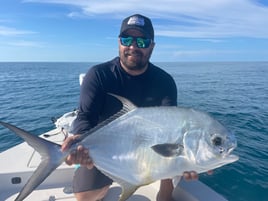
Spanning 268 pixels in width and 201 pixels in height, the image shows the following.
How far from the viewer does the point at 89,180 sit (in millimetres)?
3148

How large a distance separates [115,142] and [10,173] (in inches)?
81.1

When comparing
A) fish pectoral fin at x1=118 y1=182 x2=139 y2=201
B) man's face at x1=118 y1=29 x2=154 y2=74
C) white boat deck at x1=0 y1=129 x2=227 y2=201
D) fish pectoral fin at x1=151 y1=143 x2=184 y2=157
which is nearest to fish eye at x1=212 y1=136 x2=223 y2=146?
fish pectoral fin at x1=151 y1=143 x2=184 y2=157

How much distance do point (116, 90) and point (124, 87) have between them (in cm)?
10

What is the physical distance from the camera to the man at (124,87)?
3.17 metres

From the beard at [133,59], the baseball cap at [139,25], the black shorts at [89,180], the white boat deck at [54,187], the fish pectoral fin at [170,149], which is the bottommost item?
the white boat deck at [54,187]

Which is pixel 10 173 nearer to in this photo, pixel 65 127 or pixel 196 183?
pixel 65 127

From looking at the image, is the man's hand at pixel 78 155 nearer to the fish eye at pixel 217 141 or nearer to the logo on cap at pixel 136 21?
the fish eye at pixel 217 141

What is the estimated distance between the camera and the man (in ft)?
10.4

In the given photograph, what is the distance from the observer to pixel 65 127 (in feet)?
15.1

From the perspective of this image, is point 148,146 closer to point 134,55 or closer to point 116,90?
point 116,90

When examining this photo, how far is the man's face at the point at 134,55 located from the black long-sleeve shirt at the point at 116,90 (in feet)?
0.35

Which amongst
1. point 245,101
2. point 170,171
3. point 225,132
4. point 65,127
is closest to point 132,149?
A: point 170,171

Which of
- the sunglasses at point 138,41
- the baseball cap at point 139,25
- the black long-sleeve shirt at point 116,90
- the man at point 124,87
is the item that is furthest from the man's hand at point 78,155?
the baseball cap at point 139,25

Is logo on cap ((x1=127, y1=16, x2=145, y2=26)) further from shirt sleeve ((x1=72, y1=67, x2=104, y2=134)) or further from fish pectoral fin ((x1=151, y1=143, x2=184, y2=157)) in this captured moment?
fish pectoral fin ((x1=151, y1=143, x2=184, y2=157))
